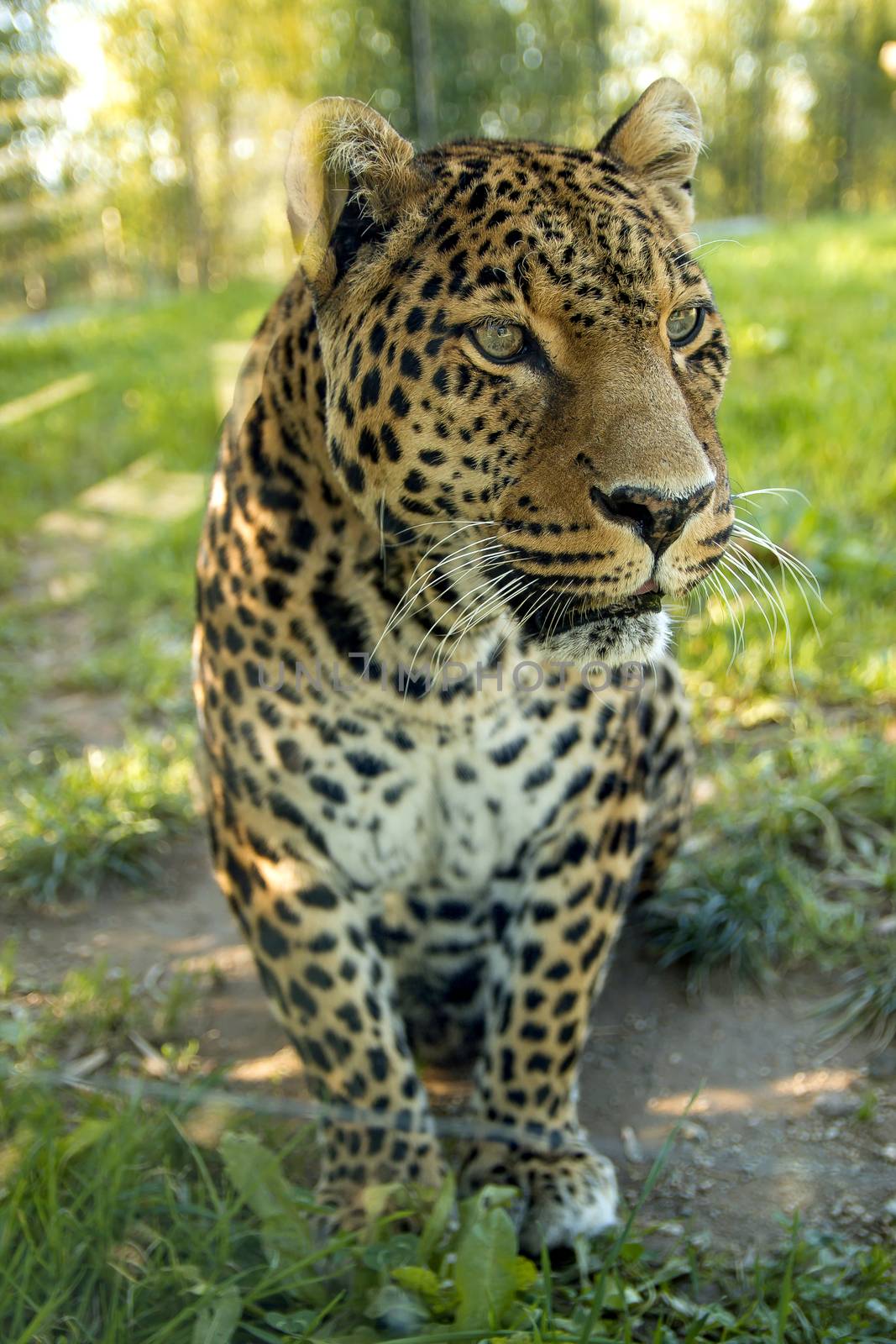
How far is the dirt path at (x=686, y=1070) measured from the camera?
2.91m

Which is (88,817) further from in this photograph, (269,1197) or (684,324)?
(684,324)

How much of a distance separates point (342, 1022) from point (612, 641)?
3.64ft

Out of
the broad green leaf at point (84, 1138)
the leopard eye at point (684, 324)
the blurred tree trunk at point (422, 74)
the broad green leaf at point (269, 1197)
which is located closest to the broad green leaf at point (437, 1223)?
the broad green leaf at point (269, 1197)

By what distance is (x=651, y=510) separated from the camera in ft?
7.35

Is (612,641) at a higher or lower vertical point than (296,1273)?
higher

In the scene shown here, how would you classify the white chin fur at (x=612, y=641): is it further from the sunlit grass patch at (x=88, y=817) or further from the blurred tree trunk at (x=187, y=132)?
the blurred tree trunk at (x=187, y=132)

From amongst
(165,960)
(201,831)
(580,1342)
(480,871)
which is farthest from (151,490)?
(580,1342)

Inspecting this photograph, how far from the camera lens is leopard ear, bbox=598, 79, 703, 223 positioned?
9.13 feet

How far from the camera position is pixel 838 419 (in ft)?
22.3

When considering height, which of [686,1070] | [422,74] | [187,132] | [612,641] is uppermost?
[422,74]

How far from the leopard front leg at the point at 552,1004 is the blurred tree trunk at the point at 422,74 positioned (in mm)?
6457

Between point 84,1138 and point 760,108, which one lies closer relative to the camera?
point 84,1138

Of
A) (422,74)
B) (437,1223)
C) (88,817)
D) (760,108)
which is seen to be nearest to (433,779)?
(437,1223)

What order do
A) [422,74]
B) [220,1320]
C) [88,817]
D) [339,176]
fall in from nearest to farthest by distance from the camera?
[220,1320]
[339,176]
[88,817]
[422,74]
